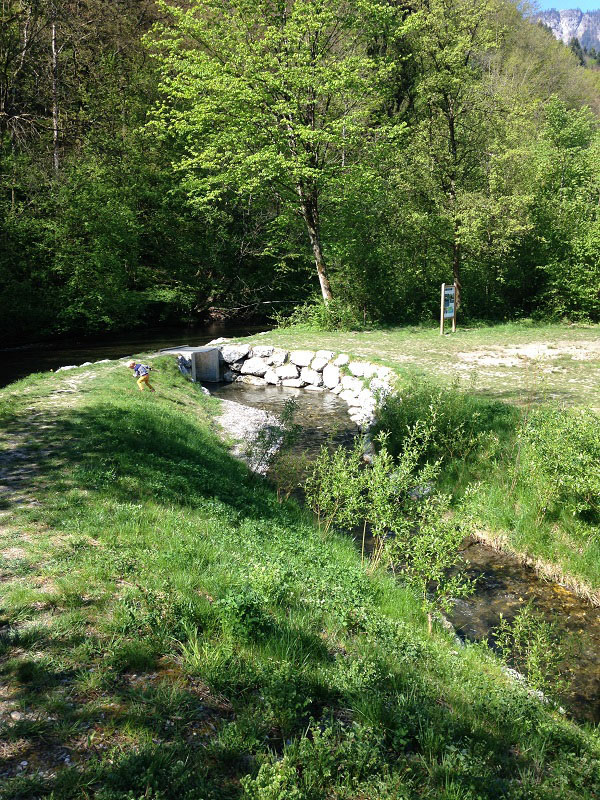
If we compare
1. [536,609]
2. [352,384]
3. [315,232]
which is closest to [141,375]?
[352,384]

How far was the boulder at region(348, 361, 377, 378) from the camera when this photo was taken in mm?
15654

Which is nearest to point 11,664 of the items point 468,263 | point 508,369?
point 508,369

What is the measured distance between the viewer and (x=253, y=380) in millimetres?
19312

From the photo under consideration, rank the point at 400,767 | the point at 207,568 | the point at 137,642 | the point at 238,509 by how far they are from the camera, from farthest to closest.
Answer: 1. the point at 238,509
2. the point at 207,568
3. the point at 137,642
4. the point at 400,767

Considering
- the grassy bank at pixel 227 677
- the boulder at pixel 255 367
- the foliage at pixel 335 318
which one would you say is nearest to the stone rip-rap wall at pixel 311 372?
the boulder at pixel 255 367

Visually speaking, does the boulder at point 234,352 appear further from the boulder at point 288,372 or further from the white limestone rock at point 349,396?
the white limestone rock at point 349,396

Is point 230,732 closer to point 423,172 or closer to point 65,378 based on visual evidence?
point 65,378

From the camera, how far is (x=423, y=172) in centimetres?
2323

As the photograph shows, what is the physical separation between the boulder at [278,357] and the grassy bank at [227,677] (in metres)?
12.7

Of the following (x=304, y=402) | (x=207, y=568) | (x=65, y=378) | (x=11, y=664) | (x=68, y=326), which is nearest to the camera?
(x=11, y=664)

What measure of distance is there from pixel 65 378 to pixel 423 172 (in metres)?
17.3

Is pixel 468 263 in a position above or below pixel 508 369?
above

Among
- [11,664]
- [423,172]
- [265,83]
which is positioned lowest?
[11,664]

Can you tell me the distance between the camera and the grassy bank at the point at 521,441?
682 centimetres
